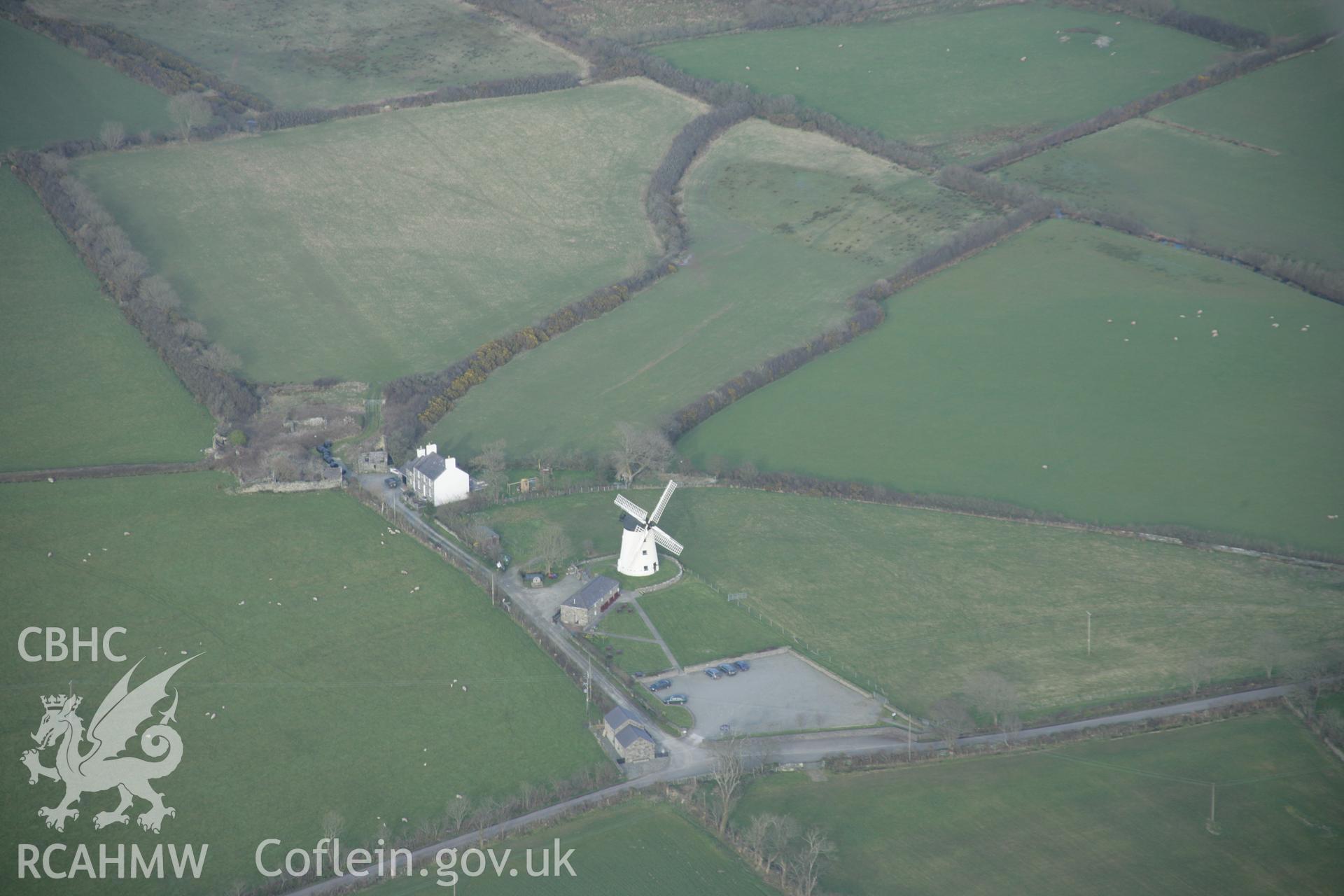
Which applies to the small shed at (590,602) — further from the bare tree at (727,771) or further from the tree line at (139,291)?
the tree line at (139,291)

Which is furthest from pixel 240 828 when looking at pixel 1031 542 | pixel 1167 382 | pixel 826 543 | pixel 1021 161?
pixel 1021 161

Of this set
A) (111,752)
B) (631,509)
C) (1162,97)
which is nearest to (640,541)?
(631,509)

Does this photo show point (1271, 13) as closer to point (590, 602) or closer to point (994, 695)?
point (994, 695)

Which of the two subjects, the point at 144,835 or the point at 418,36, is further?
the point at 418,36

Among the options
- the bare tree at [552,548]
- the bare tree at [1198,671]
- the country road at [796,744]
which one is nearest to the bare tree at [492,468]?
the bare tree at [552,548]

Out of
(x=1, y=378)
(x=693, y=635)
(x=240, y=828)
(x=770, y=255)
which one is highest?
(x=770, y=255)

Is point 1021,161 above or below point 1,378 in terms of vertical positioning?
above

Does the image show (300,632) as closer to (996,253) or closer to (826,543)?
(826,543)
